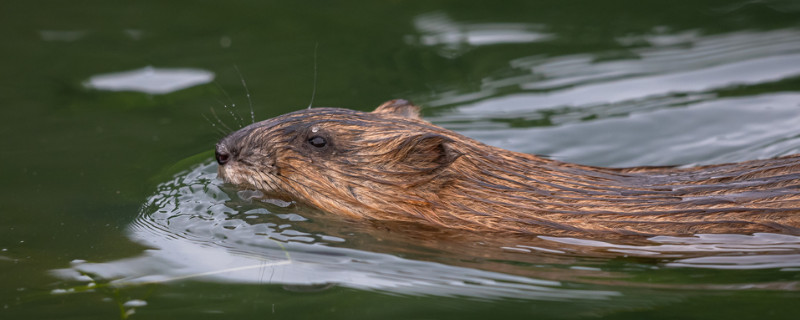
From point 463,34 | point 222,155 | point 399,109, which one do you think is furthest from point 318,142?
point 463,34

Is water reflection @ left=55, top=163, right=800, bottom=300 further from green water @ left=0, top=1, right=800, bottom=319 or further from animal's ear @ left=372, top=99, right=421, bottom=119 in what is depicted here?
animal's ear @ left=372, top=99, right=421, bottom=119

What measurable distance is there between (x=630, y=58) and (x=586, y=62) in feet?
1.38

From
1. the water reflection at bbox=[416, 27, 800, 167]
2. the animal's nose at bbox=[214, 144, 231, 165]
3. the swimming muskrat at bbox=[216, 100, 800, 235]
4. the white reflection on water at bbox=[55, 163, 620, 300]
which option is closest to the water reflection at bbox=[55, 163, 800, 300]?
the white reflection on water at bbox=[55, 163, 620, 300]

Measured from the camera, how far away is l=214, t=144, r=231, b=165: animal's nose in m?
5.26

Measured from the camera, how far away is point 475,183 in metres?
4.97

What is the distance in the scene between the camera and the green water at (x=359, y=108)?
161 inches

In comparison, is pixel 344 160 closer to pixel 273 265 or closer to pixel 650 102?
pixel 273 265

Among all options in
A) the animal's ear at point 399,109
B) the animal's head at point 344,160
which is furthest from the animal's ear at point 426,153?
the animal's ear at point 399,109

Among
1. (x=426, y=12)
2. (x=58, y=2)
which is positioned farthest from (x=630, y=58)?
(x=58, y=2)

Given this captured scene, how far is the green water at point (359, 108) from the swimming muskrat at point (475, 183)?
145 millimetres

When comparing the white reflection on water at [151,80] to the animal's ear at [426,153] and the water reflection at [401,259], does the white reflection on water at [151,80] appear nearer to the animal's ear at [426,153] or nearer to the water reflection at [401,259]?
the water reflection at [401,259]

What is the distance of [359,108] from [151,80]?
6.18 feet

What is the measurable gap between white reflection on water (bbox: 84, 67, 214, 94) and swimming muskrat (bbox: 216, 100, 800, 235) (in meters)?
2.50

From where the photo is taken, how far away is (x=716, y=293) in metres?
4.02
